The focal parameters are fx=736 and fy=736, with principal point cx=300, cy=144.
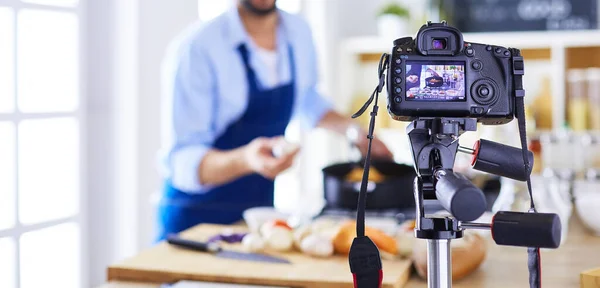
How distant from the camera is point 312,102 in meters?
2.79

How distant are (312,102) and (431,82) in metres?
1.94

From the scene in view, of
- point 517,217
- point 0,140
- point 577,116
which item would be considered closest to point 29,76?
point 0,140

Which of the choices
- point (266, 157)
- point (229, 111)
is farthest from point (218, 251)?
point (229, 111)

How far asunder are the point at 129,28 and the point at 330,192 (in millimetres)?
698

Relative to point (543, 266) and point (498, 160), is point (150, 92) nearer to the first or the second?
point (543, 266)

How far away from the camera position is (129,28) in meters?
1.99

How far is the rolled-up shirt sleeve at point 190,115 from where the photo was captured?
2.20 m

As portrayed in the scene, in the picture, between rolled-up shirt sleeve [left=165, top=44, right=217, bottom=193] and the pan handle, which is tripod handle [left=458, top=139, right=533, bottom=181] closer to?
the pan handle

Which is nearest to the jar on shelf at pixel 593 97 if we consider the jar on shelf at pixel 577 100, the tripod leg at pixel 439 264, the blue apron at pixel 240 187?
the jar on shelf at pixel 577 100

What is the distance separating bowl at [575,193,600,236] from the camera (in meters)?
1.68

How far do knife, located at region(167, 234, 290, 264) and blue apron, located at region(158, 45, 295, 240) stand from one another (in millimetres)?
692

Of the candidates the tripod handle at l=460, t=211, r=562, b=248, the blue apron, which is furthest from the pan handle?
the tripod handle at l=460, t=211, r=562, b=248

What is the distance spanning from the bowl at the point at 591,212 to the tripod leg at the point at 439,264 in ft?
3.22

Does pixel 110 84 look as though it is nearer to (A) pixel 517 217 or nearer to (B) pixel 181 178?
(B) pixel 181 178
